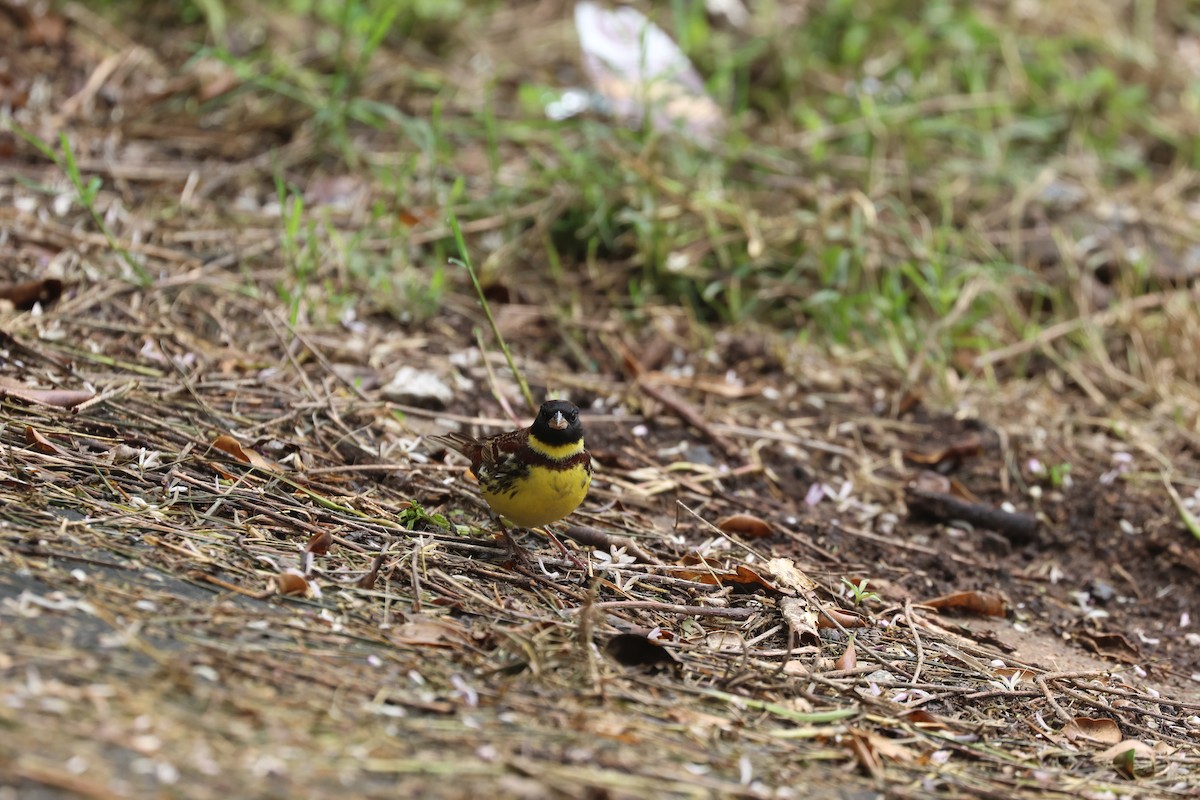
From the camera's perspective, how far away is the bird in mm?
3592

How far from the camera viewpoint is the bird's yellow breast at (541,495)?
3578mm

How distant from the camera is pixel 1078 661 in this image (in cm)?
386

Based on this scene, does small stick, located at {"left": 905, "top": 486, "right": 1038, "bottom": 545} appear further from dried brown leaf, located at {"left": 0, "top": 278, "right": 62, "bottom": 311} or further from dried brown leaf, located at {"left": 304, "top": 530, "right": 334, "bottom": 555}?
dried brown leaf, located at {"left": 0, "top": 278, "right": 62, "bottom": 311}

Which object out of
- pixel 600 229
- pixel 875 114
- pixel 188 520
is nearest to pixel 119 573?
pixel 188 520

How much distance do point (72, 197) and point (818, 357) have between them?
11.0ft

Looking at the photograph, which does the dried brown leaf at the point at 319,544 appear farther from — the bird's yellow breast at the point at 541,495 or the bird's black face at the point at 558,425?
the bird's black face at the point at 558,425

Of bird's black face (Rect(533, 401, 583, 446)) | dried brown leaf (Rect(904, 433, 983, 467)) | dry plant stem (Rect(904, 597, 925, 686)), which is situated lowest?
dry plant stem (Rect(904, 597, 925, 686))

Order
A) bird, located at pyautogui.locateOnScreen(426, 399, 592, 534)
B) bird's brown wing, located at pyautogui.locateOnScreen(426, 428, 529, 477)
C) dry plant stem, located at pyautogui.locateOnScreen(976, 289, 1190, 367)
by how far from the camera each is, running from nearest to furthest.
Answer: bird, located at pyautogui.locateOnScreen(426, 399, 592, 534) < bird's brown wing, located at pyautogui.locateOnScreen(426, 428, 529, 477) < dry plant stem, located at pyautogui.locateOnScreen(976, 289, 1190, 367)

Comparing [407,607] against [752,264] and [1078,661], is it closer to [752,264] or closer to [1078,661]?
[1078,661]

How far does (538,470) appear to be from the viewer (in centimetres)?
359

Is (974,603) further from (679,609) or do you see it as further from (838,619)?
(679,609)

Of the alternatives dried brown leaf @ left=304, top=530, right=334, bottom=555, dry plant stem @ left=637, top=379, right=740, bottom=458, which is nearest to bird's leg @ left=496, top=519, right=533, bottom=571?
dried brown leaf @ left=304, top=530, right=334, bottom=555

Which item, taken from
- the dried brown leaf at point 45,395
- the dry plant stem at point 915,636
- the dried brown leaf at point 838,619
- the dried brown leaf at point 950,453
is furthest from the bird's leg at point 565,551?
the dried brown leaf at point 950,453

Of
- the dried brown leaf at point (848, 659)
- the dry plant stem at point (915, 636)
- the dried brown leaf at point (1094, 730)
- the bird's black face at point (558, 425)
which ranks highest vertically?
the bird's black face at point (558, 425)
